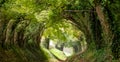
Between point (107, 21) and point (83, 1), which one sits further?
point (107, 21)

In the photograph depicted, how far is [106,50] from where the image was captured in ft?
58.5

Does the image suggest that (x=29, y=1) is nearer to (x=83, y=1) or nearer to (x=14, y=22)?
(x=83, y=1)

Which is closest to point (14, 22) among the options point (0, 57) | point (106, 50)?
point (0, 57)

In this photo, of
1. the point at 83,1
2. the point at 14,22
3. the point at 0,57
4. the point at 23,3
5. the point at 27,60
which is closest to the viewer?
the point at 83,1

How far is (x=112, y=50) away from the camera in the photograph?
53.6ft

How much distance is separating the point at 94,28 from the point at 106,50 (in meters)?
3.92

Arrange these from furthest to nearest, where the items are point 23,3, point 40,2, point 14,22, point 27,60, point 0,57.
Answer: point 27,60 → point 14,22 → point 0,57 → point 40,2 → point 23,3

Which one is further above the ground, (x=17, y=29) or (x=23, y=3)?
(x=23, y=3)

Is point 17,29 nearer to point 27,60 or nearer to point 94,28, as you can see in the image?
point 27,60

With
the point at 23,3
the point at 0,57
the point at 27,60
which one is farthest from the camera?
the point at 27,60

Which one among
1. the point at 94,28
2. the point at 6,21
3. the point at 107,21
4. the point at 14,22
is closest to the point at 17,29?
the point at 14,22

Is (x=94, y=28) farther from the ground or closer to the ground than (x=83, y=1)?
closer to the ground

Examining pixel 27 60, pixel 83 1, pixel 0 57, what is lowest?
pixel 27 60

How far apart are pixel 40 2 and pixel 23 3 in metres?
1.41
